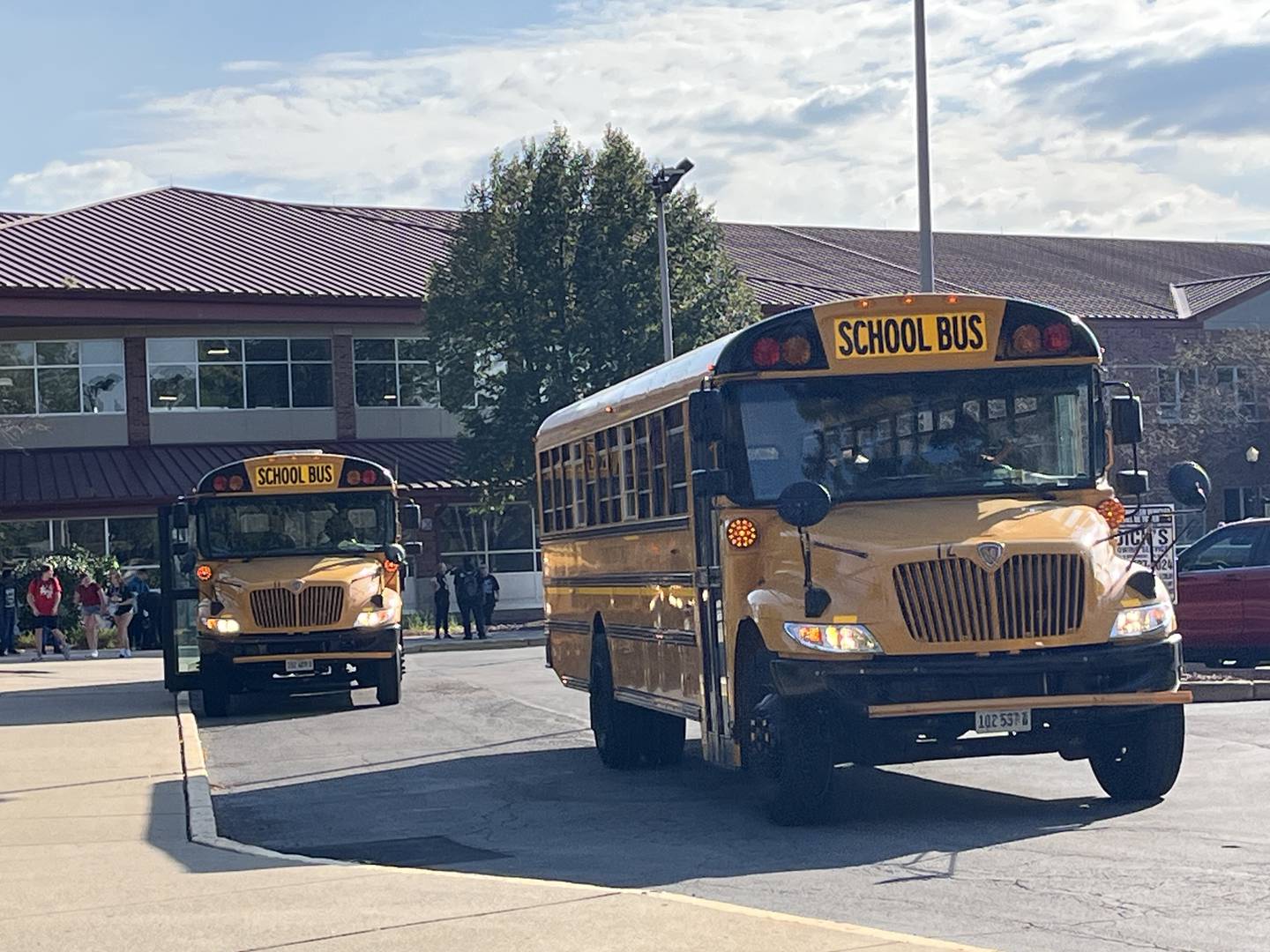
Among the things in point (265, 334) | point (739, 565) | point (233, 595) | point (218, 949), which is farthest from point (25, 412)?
point (218, 949)

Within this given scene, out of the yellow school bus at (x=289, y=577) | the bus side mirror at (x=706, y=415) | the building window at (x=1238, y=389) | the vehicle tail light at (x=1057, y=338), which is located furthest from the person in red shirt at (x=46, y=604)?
the building window at (x=1238, y=389)

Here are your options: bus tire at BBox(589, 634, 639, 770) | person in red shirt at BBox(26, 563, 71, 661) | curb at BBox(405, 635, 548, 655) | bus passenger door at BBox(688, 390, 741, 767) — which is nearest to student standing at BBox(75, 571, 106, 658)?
person in red shirt at BBox(26, 563, 71, 661)

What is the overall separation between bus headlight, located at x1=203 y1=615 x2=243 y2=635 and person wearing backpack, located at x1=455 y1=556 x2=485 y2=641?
55.1 ft

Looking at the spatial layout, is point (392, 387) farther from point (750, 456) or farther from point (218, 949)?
point (218, 949)

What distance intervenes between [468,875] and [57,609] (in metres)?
28.0

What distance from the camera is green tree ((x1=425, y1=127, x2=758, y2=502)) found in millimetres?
40656

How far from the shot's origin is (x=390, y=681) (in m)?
22.5

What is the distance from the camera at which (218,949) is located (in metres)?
8.09

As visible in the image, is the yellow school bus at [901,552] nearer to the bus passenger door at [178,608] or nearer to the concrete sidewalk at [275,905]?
the concrete sidewalk at [275,905]

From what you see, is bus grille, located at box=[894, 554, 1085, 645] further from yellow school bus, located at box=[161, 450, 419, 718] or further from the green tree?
the green tree

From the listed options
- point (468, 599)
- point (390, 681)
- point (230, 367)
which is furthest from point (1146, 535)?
point (230, 367)

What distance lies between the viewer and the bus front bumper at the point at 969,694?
35.7ft

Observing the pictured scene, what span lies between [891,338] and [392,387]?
3860 centimetres

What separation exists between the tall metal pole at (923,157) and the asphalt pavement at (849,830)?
6760 mm
